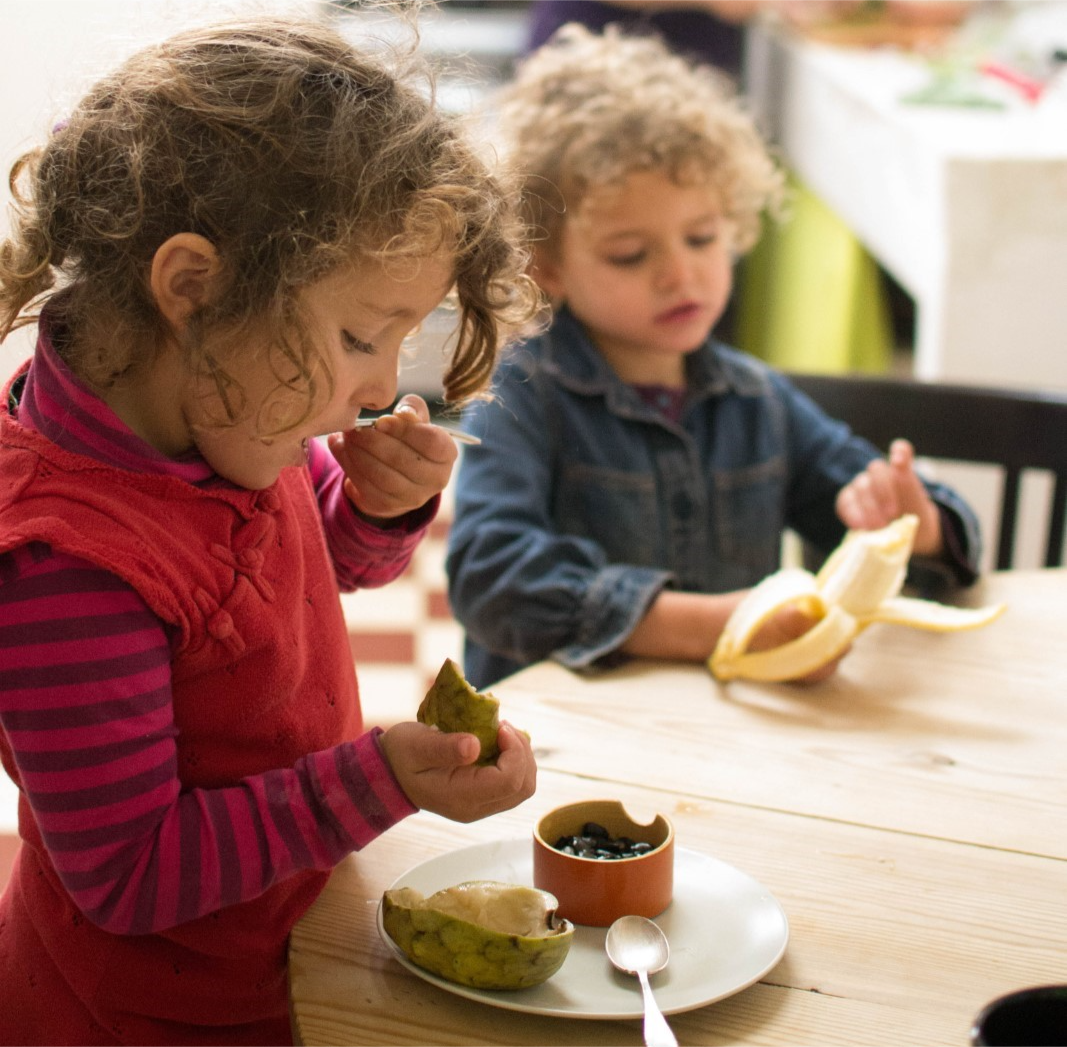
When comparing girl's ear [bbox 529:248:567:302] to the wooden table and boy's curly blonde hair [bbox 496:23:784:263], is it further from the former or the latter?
the wooden table

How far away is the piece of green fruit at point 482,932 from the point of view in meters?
0.66

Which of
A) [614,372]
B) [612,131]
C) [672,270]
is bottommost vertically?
[614,372]

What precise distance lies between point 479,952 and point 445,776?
10cm

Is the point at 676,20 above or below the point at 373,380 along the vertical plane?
above

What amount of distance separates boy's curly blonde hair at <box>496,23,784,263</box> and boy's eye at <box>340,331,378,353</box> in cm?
61

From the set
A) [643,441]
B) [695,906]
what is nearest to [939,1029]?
[695,906]

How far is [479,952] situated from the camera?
66 centimetres

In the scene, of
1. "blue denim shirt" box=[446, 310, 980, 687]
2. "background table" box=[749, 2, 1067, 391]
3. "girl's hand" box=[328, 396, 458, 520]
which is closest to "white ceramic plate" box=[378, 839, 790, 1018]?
"girl's hand" box=[328, 396, 458, 520]

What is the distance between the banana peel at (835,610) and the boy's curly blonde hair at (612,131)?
48cm

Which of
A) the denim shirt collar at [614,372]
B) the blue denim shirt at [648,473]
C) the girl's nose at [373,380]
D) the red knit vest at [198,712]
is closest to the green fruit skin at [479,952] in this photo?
the red knit vest at [198,712]

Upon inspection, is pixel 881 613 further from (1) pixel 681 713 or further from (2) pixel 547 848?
(2) pixel 547 848

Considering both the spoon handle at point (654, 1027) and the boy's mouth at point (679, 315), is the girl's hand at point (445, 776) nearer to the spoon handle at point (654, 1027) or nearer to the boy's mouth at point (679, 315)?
the spoon handle at point (654, 1027)

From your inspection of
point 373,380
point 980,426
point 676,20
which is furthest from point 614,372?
point 676,20

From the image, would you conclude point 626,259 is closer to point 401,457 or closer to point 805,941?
point 401,457
